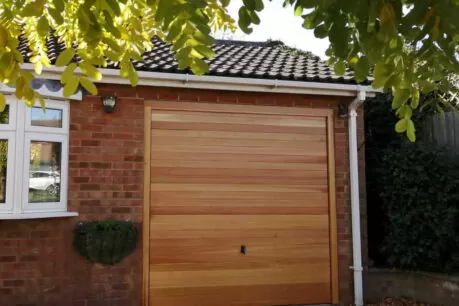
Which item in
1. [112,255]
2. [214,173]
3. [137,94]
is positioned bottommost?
[112,255]

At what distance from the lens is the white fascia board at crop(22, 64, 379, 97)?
594cm

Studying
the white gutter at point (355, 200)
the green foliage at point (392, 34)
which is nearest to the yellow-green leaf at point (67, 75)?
the green foliage at point (392, 34)

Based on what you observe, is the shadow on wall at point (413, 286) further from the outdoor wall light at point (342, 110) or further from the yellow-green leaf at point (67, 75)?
the yellow-green leaf at point (67, 75)

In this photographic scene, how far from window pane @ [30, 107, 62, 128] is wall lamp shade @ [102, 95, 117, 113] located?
1.86ft

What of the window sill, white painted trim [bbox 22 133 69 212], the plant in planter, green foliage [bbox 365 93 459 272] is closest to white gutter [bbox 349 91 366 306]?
green foliage [bbox 365 93 459 272]

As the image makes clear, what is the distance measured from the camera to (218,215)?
250 inches

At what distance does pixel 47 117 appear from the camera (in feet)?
19.2

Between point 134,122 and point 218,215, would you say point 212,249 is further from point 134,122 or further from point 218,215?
point 134,122

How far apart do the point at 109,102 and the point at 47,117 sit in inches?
31.2

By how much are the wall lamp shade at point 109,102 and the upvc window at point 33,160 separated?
480mm

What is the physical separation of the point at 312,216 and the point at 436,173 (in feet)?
6.07

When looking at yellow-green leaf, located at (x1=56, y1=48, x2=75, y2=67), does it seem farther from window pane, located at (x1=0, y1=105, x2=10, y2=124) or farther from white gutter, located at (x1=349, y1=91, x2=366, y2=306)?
white gutter, located at (x1=349, y1=91, x2=366, y2=306)

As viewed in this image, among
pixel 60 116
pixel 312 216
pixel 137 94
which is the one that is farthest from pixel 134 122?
pixel 312 216

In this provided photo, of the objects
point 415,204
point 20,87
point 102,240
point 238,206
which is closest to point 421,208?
point 415,204
